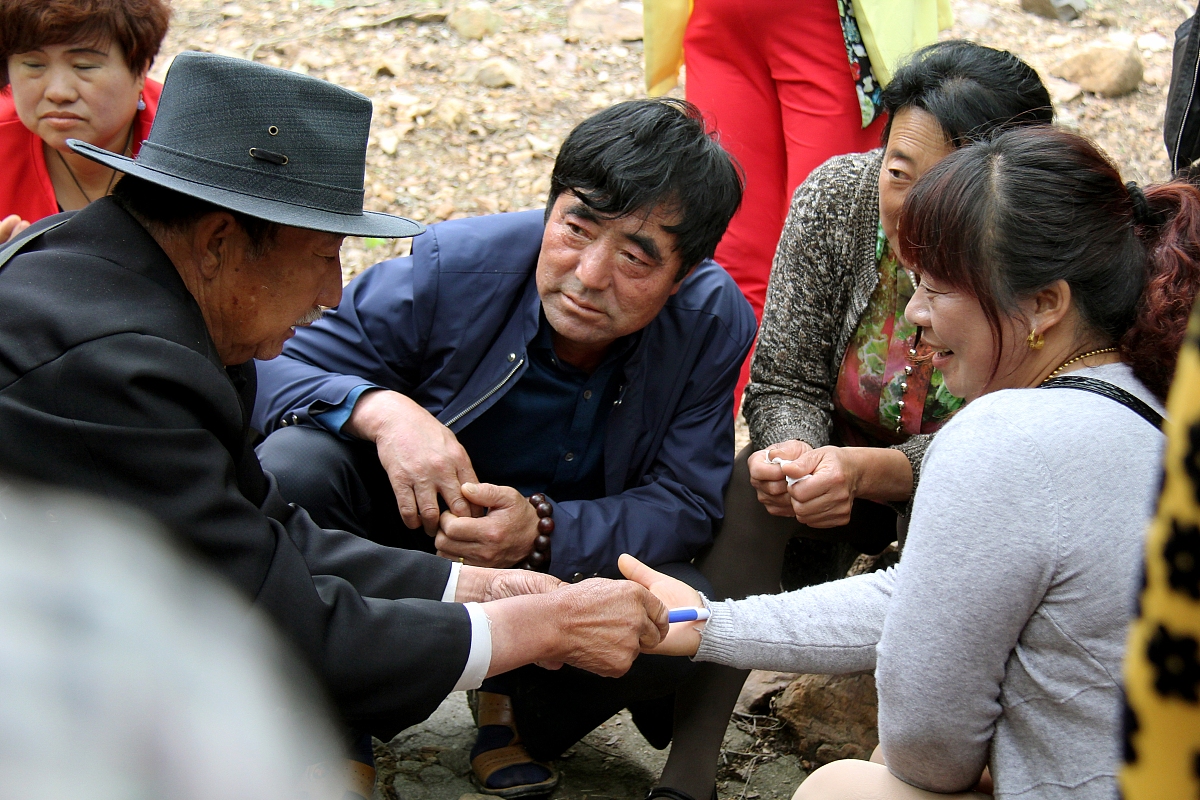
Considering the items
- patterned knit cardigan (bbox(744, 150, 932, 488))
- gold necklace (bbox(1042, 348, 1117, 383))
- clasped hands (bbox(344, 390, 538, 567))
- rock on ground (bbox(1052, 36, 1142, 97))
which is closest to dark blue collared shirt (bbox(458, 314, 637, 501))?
clasped hands (bbox(344, 390, 538, 567))

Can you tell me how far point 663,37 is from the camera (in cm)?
457

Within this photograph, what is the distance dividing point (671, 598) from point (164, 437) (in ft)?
3.99

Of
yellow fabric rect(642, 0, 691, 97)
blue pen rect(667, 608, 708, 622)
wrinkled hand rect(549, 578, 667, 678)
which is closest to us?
wrinkled hand rect(549, 578, 667, 678)

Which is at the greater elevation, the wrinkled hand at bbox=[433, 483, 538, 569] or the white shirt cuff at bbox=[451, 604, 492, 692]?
the white shirt cuff at bbox=[451, 604, 492, 692]

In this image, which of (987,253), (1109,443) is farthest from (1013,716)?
(987,253)

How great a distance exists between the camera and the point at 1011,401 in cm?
185

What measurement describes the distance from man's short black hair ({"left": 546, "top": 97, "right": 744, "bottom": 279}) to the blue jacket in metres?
0.24

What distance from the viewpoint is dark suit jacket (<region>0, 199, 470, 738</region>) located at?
1757 millimetres

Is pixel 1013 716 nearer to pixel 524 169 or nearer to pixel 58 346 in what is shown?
pixel 58 346

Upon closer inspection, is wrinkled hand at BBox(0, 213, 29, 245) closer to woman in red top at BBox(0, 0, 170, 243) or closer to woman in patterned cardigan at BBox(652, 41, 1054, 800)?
woman in red top at BBox(0, 0, 170, 243)

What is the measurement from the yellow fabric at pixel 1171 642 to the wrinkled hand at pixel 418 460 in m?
2.17

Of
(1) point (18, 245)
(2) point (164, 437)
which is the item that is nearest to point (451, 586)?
(2) point (164, 437)

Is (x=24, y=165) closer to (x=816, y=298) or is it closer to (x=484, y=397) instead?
(x=484, y=397)

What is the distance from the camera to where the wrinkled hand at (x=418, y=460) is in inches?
108
